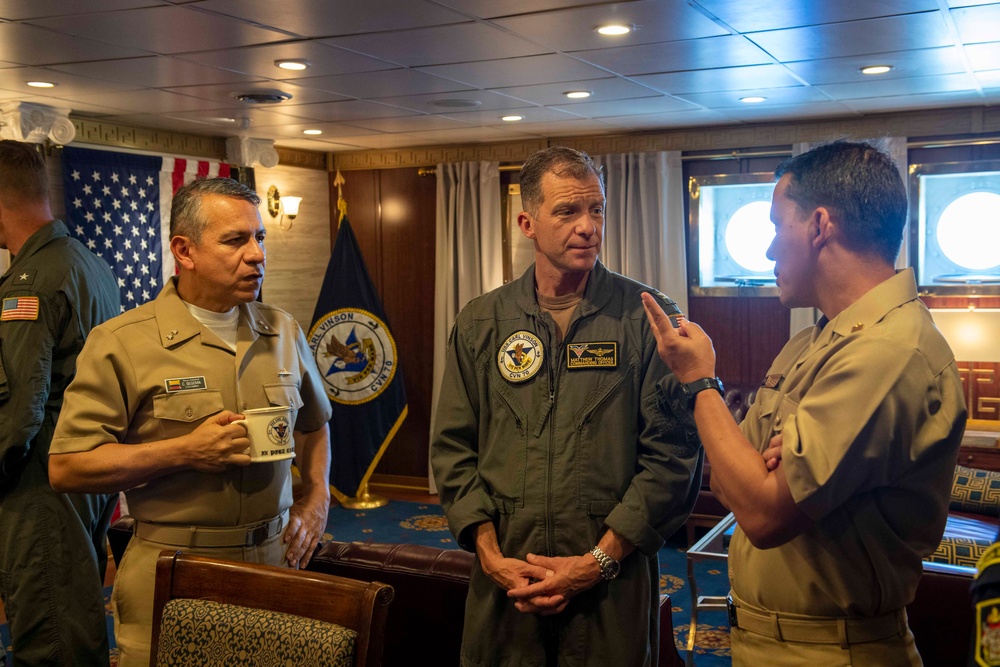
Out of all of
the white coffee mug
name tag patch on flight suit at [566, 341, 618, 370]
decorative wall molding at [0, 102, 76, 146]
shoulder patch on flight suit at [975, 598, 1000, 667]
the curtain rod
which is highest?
decorative wall molding at [0, 102, 76, 146]

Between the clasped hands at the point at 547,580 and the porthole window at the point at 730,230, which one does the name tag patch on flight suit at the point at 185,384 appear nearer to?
the clasped hands at the point at 547,580

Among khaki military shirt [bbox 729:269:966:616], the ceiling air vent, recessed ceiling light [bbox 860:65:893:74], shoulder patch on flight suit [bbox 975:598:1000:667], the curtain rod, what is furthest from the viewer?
the curtain rod

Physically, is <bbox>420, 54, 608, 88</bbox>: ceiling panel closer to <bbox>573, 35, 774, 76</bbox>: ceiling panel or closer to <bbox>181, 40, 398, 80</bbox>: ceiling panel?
<bbox>573, 35, 774, 76</bbox>: ceiling panel

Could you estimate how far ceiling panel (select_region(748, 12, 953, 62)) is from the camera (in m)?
3.52

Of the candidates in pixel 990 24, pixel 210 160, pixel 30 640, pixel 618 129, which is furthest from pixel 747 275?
pixel 30 640

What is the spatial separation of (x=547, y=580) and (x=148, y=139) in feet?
17.1

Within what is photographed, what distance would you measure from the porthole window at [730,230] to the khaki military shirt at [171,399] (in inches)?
189

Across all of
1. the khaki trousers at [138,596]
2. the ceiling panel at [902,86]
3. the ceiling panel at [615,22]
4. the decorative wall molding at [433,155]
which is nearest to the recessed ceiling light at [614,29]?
the ceiling panel at [615,22]

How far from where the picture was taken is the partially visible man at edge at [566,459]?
6.25ft

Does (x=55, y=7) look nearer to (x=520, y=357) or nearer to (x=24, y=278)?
(x=24, y=278)

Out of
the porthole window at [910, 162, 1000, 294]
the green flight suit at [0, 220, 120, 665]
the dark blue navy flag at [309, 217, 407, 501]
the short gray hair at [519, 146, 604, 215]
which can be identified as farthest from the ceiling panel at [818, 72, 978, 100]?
the green flight suit at [0, 220, 120, 665]

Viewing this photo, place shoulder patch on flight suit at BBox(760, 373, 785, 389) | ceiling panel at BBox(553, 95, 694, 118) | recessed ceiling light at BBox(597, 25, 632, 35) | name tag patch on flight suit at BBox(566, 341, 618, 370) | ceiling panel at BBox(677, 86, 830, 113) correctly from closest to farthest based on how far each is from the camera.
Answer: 1. shoulder patch on flight suit at BBox(760, 373, 785, 389)
2. name tag patch on flight suit at BBox(566, 341, 618, 370)
3. recessed ceiling light at BBox(597, 25, 632, 35)
4. ceiling panel at BBox(677, 86, 830, 113)
5. ceiling panel at BBox(553, 95, 694, 118)

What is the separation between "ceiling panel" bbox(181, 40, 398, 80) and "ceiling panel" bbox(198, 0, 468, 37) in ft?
0.90

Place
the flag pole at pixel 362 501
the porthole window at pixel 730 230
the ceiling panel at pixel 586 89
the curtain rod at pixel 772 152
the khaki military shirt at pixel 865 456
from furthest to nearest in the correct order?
the flag pole at pixel 362 501, the porthole window at pixel 730 230, the curtain rod at pixel 772 152, the ceiling panel at pixel 586 89, the khaki military shirt at pixel 865 456
